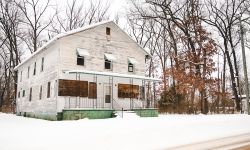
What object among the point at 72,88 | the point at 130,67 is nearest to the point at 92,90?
the point at 72,88

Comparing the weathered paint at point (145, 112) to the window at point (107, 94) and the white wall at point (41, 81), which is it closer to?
the window at point (107, 94)

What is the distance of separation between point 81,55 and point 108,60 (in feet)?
9.29

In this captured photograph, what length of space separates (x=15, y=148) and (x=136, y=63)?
1665 centimetres

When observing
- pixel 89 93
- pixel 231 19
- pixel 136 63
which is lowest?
pixel 89 93

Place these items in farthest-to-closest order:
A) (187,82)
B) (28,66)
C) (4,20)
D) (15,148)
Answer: (4,20) < (28,66) < (187,82) < (15,148)

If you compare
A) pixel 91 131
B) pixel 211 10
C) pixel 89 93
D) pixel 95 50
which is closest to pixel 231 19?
pixel 211 10

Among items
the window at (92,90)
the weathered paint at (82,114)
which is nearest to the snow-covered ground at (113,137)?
the weathered paint at (82,114)

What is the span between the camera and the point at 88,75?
20.8 m

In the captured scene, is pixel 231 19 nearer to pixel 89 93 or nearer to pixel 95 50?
pixel 95 50

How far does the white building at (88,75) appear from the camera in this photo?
1948 cm

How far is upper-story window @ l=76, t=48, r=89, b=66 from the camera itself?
20367 millimetres

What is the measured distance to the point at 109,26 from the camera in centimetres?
2283

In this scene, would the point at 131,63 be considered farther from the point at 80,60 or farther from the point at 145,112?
the point at 145,112

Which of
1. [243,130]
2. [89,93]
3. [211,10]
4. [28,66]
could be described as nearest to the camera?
[243,130]
